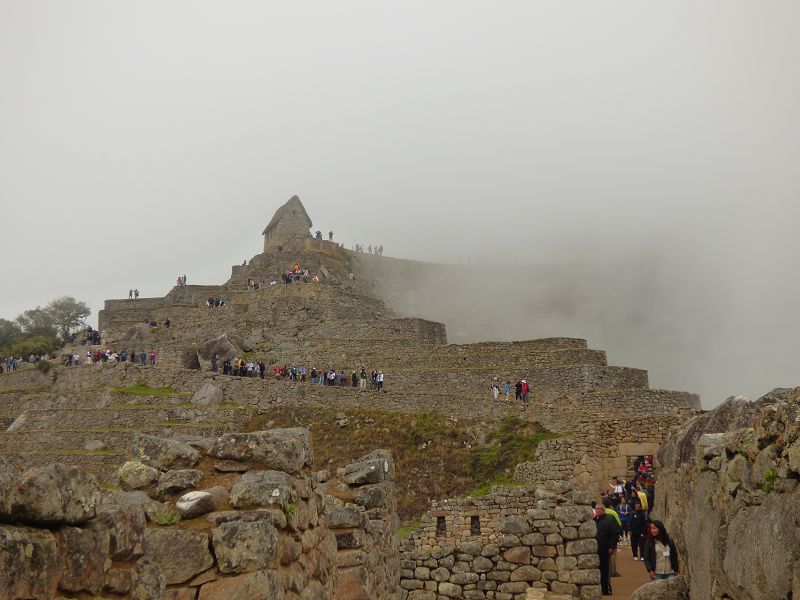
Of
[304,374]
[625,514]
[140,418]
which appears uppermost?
[304,374]

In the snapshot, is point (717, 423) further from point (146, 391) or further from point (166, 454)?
point (146, 391)

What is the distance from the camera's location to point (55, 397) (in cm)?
3412

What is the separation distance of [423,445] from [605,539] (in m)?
15.3

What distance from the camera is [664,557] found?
11.3 m

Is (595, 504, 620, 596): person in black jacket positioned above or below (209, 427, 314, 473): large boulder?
below

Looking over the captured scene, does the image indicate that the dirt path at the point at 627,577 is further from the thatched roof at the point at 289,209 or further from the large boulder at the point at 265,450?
the thatched roof at the point at 289,209

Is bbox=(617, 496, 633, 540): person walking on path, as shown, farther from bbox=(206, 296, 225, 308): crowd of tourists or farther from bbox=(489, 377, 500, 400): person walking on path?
bbox=(206, 296, 225, 308): crowd of tourists

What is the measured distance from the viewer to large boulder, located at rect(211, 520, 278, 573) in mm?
4406

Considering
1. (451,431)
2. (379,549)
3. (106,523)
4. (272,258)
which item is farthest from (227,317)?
(106,523)

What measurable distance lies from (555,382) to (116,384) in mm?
21521

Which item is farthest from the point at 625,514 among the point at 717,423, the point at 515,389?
the point at 515,389

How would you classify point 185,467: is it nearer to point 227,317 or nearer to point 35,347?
point 227,317

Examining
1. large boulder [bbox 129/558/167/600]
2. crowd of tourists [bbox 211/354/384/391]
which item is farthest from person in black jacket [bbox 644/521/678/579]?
crowd of tourists [bbox 211/354/384/391]

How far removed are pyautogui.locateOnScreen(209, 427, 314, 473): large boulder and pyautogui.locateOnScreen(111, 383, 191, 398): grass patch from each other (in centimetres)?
2751
